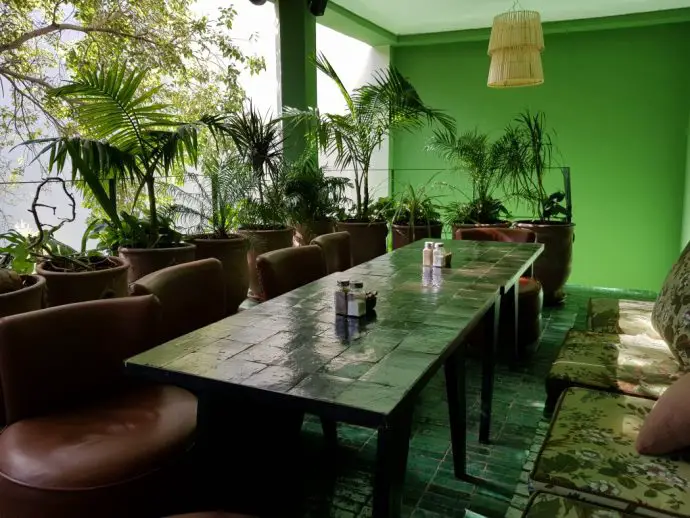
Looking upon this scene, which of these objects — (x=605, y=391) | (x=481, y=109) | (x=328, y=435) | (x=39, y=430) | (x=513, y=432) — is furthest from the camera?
(x=481, y=109)

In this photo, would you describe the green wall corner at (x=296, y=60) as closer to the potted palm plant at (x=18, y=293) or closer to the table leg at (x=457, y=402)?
the potted palm plant at (x=18, y=293)

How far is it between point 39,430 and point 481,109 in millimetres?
6654

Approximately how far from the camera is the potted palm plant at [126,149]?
318 cm

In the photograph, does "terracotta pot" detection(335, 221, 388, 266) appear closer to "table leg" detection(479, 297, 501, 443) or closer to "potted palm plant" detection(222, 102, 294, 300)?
"potted palm plant" detection(222, 102, 294, 300)

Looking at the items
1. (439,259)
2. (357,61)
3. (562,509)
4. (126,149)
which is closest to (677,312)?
(439,259)

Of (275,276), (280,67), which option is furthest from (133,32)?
(275,276)

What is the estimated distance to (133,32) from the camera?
544cm

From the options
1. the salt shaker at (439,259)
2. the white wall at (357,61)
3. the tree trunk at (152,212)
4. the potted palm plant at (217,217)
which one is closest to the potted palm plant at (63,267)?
the tree trunk at (152,212)

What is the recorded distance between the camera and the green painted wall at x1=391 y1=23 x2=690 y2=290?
20.7ft

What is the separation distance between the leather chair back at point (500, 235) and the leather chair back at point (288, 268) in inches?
60.8

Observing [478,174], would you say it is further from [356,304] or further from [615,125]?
[356,304]

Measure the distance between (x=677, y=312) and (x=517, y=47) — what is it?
2.60 meters

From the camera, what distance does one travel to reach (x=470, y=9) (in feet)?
19.6

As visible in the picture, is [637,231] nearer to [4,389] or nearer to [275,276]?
[275,276]
